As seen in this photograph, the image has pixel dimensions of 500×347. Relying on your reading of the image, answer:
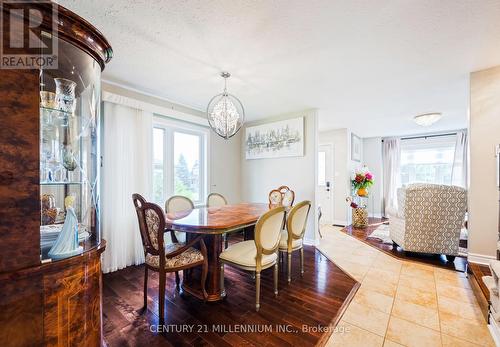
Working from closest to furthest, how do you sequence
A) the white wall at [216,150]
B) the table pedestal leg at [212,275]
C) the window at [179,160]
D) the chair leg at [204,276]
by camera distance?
the chair leg at [204,276] → the table pedestal leg at [212,275] → the white wall at [216,150] → the window at [179,160]

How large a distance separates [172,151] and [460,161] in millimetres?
7149

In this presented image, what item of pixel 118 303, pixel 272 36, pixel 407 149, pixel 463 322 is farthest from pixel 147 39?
pixel 407 149

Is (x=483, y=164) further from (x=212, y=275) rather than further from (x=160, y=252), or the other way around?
(x=160, y=252)

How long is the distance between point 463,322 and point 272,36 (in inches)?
116

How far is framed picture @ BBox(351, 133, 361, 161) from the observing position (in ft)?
19.1

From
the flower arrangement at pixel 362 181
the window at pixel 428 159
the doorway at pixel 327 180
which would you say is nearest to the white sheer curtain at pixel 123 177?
the doorway at pixel 327 180

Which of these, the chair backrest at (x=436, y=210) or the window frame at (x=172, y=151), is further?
the window frame at (x=172, y=151)

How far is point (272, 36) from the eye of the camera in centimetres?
189

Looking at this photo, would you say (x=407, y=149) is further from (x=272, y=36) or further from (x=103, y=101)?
(x=103, y=101)

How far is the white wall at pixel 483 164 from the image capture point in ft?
8.04

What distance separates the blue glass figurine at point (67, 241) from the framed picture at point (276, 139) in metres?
3.54

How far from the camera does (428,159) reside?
6.04 m

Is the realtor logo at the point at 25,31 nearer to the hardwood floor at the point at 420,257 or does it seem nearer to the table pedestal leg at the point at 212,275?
the table pedestal leg at the point at 212,275

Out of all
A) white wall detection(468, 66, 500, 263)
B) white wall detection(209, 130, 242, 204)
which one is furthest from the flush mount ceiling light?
white wall detection(209, 130, 242, 204)
